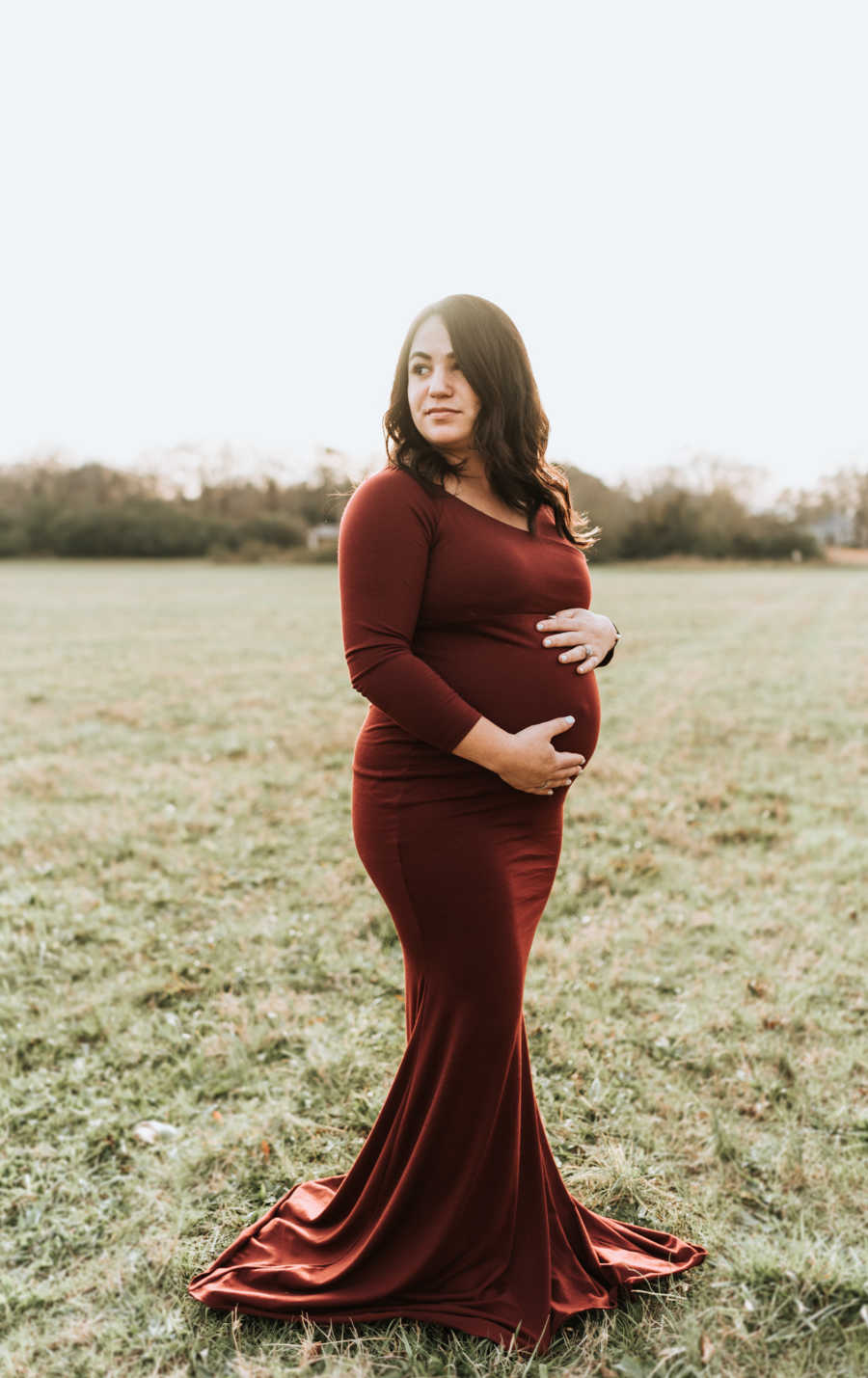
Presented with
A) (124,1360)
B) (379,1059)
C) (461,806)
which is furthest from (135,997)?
(461,806)

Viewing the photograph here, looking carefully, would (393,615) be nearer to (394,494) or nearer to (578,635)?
(394,494)

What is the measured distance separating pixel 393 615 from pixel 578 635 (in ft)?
1.53

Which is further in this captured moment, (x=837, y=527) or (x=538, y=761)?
(x=837, y=527)

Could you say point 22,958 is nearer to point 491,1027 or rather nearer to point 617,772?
point 491,1027

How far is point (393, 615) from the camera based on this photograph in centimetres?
183

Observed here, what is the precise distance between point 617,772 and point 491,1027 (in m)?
5.32

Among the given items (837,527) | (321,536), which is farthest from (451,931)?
(837,527)

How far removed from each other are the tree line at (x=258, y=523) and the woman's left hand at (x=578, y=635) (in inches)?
1738

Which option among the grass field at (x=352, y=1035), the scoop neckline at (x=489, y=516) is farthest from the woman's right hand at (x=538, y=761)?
the grass field at (x=352, y=1035)

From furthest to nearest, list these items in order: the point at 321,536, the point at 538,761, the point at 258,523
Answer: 1. the point at 258,523
2. the point at 321,536
3. the point at 538,761

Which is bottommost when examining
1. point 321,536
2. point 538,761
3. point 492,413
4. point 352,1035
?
point 352,1035

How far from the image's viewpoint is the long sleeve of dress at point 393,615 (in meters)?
1.81

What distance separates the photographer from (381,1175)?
222cm

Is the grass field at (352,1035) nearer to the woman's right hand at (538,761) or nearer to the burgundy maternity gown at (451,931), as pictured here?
the burgundy maternity gown at (451,931)
